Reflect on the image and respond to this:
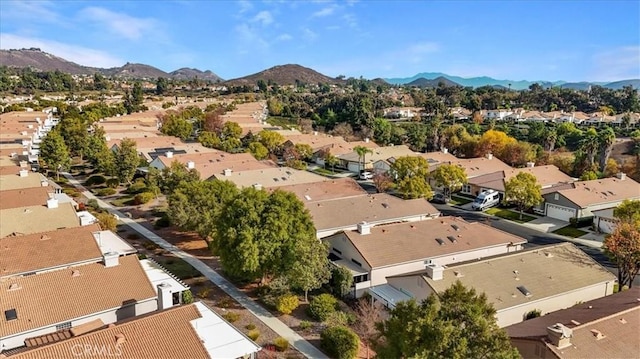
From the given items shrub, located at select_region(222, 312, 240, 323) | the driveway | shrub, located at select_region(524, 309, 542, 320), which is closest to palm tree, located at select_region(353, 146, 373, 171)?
the driveway

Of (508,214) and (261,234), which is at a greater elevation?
(261,234)

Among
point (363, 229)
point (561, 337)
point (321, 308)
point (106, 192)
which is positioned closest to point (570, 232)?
point (363, 229)

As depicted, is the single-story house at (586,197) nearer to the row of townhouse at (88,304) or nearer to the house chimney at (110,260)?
the row of townhouse at (88,304)

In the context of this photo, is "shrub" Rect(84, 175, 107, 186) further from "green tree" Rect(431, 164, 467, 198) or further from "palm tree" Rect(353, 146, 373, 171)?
"green tree" Rect(431, 164, 467, 198)

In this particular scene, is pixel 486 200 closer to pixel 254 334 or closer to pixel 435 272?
pixel 435 272

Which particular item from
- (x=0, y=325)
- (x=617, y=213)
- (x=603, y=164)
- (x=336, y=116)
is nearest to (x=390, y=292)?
(x=0, y=325)

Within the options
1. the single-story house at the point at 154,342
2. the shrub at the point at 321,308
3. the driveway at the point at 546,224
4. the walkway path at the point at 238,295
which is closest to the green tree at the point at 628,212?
the driveway at the point at 546,224
